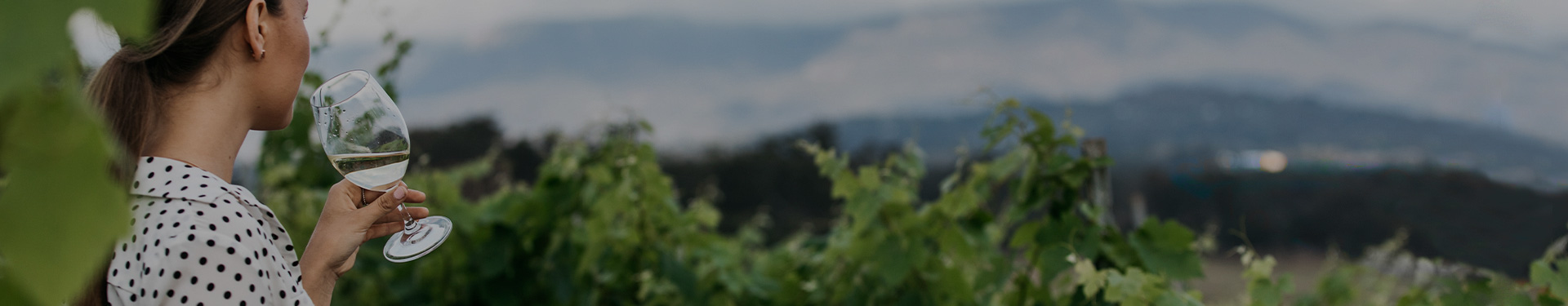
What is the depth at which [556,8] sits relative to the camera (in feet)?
16.9

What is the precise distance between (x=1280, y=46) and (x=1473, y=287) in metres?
3.57

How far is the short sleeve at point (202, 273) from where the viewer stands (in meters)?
0.68

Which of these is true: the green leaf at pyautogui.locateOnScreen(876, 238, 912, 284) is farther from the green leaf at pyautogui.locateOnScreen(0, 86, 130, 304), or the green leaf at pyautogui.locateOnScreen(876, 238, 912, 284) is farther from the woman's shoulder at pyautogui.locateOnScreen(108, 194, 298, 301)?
the green leaf at pyautogui.locateOnScreen(0, 86, 130, 304)

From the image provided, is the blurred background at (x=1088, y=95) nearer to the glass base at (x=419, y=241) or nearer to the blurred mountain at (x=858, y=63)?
the blurred mountain at (x=858, y=63)

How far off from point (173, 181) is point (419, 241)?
0.23 meters

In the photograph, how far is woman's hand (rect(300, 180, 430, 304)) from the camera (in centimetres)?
84

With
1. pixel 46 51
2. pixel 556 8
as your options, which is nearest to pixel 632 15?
pixel 556 8

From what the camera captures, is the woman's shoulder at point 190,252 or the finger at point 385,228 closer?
the woman's shoulder at point 190,252

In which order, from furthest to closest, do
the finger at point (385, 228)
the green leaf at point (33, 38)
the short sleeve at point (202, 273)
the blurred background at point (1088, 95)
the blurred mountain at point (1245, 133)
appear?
1. the blurred mountain at point (1245, 133)
2. the blurred background at point (1088, 95)
3. the finger at point (385, 228)
4. the short sleeve at point (202, 273)
5. the green leaf at point (33, 38)

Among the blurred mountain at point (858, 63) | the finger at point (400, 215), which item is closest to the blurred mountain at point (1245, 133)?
the blurred mountain at point (858, 63)

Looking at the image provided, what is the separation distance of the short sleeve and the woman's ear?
0.18 m

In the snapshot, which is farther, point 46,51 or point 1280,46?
point 1280,46

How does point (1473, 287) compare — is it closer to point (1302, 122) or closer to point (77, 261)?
point (77, 261)

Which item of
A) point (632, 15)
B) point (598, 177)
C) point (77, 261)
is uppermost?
point (632, 15)
